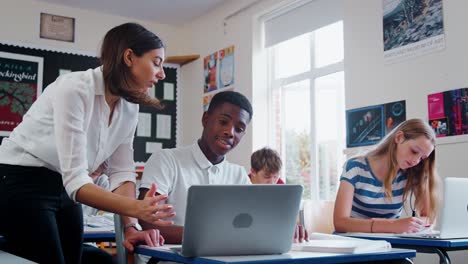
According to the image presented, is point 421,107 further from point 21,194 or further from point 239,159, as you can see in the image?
point 21,194

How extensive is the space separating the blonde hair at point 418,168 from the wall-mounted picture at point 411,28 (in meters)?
0.92

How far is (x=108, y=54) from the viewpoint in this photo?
4.81 ft

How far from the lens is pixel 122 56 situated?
1.45 meters

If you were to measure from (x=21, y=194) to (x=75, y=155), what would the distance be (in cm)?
20

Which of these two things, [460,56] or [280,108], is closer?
[460,56]

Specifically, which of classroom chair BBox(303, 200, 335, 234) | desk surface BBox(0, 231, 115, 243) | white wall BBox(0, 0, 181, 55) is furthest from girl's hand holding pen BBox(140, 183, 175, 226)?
white wall BBox(0, 0, 181, 55)

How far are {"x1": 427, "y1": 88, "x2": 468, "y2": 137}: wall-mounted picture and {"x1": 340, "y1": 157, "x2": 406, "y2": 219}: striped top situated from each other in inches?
32.6

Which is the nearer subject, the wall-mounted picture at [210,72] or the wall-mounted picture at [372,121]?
the wall-mounted picture at [372,121]

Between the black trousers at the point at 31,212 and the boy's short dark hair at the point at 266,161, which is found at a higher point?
the boy's short dark hair at the point at 266,161

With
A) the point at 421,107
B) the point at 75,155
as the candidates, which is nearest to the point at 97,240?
the point at 75,155

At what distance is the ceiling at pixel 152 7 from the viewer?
201 inches

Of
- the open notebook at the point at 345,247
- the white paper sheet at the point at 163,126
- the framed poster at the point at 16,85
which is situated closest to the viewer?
the open notebook at the point at 345,247


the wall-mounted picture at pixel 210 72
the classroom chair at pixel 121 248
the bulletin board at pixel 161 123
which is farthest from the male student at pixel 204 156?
the bulletin board at pixel 161 123

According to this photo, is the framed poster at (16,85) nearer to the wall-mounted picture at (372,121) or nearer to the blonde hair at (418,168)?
the wall-mounted picture at (372,121)
